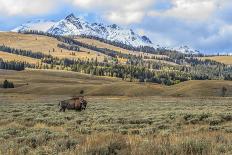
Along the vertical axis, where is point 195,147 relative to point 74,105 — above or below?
above

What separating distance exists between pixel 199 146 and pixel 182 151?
61 centimetres

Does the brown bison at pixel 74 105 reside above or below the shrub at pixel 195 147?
below

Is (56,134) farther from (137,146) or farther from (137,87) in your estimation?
(137,87)

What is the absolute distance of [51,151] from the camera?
1222 centimetres

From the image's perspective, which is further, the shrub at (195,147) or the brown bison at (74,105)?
the brown bison at (74,105)

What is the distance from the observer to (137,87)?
12800 centimetres

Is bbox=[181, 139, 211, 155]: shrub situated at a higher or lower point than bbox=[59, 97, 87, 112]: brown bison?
higher

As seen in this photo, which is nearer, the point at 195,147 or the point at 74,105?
the point at 195,147

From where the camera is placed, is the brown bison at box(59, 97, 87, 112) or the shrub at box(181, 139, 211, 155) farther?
the brown bison at box(59, 97, 87, 112)

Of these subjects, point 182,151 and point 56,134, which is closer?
point 182,151

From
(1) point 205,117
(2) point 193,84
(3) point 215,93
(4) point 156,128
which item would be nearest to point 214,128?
(4) point 156,128

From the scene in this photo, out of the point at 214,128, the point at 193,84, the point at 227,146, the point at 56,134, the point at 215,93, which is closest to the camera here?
the point at 227,146

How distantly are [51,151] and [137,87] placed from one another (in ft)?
381

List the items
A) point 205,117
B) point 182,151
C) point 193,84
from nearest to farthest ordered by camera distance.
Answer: point 182,151
point 205,117
point 193,84
